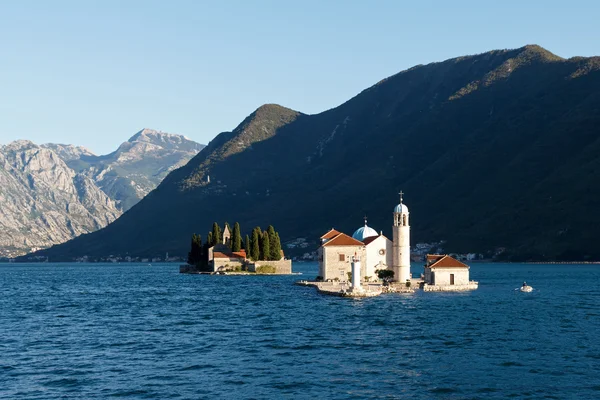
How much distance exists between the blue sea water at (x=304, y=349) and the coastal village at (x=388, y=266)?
16876 millimetres

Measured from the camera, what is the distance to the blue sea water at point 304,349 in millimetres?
50625

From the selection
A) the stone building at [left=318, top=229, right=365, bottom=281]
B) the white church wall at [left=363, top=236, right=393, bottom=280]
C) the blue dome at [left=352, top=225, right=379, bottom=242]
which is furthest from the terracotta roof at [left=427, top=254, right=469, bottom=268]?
the blue dome at [left=352, top=225, right=379, bottom=242]

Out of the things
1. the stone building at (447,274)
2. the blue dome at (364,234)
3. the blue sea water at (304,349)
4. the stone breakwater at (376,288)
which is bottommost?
the blue sea water at (304,349)

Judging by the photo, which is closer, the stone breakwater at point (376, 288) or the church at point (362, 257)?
the stone breakwater at point (376, 288)

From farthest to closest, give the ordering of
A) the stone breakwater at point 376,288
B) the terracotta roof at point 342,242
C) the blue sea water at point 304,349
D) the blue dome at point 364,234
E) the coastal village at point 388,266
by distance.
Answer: the blue dome at point 364,234, the terracotta roof at point 342,242, the coastal village at point 388,266, the stone breakwater at point 376,288, the blue sea water at point 304,349

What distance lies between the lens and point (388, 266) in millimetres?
138375

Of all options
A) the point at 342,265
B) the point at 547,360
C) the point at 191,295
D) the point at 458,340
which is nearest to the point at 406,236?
the point at 342,265

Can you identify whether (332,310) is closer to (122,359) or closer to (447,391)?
(122,359)

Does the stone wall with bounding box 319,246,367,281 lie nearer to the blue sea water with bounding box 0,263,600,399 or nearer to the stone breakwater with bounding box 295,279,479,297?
the stone breakwater with bounding box 295,279,479,297

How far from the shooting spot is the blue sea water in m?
50.6

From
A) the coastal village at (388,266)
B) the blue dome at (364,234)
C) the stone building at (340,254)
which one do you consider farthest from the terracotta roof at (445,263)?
the blue dome at (364,234)

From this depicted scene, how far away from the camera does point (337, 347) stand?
66.8m

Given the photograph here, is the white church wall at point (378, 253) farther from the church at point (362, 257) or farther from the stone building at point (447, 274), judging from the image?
the stone building at point (447, 274)

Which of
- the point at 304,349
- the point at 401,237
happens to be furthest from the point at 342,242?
the point at 304,349
